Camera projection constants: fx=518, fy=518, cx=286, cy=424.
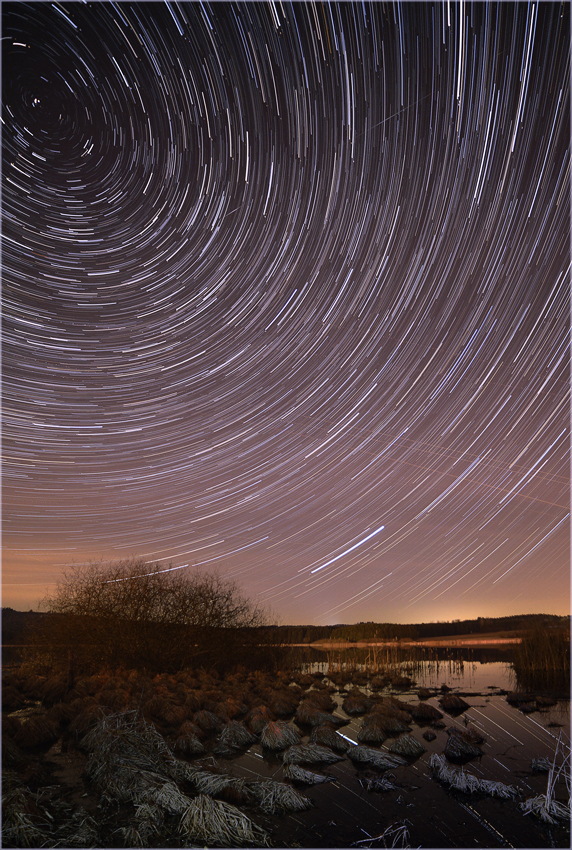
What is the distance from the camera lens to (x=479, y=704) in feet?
65.7

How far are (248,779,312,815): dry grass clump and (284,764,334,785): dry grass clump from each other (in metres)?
1.14

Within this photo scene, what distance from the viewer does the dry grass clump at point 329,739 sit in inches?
515

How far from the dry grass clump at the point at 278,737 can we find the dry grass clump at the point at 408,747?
2472 millimetres

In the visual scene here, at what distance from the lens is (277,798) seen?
29.7ft

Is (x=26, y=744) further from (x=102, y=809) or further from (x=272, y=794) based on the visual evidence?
(x=272, y=794)

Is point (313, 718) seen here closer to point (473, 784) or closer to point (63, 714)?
point (473, 784)

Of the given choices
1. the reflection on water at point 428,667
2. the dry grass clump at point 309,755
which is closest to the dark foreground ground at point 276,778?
the dry grass clump at point 309,755

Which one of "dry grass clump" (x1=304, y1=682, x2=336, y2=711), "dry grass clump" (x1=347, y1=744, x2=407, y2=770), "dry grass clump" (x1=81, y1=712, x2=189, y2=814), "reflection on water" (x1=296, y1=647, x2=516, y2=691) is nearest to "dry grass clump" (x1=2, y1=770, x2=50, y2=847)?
"dry grass clump" (x1=81, y1=712, x2=189, y2=814)

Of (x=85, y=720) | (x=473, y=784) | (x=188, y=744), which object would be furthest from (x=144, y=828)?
(x=473, y=784)

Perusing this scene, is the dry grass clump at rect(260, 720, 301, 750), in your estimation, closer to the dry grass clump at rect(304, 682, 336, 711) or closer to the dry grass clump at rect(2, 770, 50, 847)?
the dry grass clump at rect(304, 682, 336, 711)

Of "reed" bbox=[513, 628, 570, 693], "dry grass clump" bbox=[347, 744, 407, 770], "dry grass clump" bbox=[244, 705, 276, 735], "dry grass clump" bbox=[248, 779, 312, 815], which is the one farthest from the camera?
"reed" bbox=[513, 628, 570, 693]

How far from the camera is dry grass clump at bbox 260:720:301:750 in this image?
1316cm

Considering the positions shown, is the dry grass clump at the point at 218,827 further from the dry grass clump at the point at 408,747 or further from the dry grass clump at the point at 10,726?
the dry grass clump at the point at 408,747

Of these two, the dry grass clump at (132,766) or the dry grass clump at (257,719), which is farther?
the dry grass clump at (257,719)
